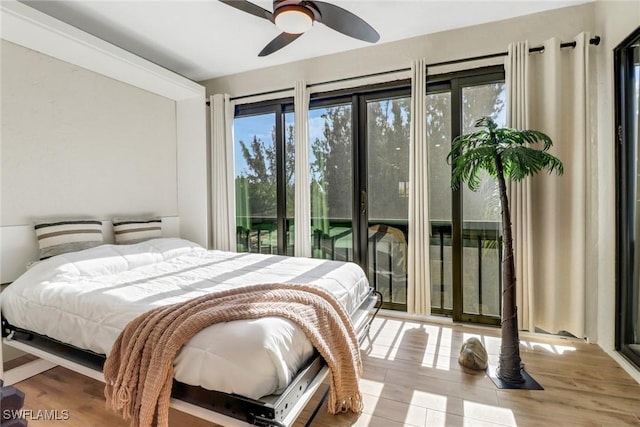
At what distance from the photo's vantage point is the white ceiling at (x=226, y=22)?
2.50 metres

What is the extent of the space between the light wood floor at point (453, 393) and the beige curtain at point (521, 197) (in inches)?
15.0

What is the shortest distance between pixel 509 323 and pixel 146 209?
354cm

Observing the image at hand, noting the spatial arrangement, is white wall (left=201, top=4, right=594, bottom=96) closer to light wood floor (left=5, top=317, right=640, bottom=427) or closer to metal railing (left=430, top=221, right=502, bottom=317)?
metal railing (left=430, top=221, right=502, bottom=317)

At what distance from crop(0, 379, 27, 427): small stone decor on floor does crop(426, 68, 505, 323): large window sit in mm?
2998

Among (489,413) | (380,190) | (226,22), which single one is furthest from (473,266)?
→ (226,22)

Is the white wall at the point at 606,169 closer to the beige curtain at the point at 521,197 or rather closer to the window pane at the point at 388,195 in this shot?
the beige curtain at the point at 521,197

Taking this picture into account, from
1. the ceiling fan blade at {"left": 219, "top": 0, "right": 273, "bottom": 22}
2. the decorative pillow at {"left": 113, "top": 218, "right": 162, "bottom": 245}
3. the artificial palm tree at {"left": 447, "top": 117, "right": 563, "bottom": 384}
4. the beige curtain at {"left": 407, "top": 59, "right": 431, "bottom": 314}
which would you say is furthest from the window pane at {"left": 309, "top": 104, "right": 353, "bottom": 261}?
the decorative pillow at {"left": 113, "top": 218, "right": 162, "bottom": 245}

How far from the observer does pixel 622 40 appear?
7.31ft

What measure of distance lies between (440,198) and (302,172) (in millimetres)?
1450

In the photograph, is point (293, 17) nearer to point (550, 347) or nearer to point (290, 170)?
point (290, 170)

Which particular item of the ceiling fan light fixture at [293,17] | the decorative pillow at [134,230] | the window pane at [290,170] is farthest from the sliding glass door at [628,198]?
the decorative pillow at [134,230]

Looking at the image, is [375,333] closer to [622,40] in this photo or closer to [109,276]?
[109,276]

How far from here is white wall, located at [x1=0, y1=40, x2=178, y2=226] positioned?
2.40 m

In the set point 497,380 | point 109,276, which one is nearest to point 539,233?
point 497,380
